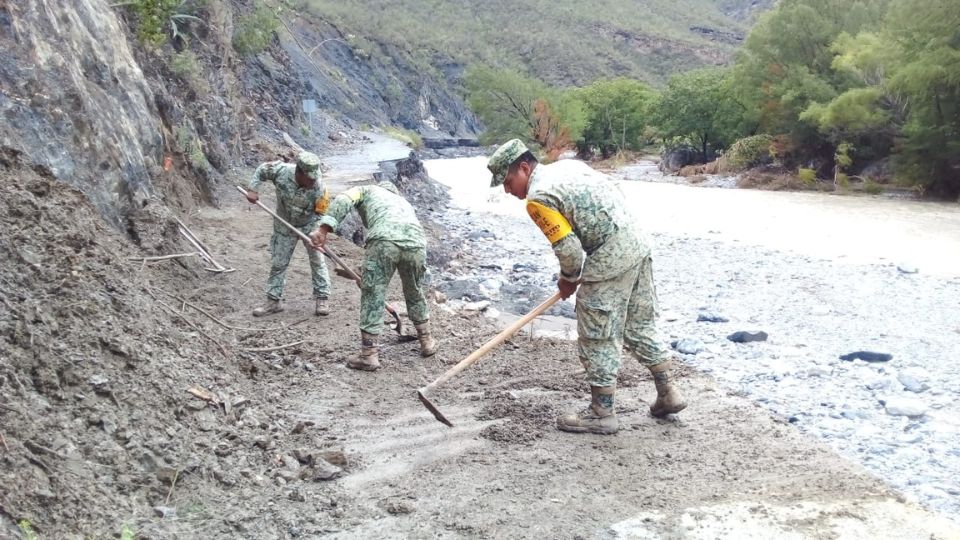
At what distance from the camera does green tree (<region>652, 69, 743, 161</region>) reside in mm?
35219

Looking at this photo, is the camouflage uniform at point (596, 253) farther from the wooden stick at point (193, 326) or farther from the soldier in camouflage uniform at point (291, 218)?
the soldier in camouflage uniform at point (291, 218)

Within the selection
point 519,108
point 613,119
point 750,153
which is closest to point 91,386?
point 750,153

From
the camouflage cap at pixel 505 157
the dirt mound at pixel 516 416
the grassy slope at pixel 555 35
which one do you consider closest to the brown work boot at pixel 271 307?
the dirt mound at pixel 516 416

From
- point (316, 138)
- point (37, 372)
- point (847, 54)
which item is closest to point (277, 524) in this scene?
point (37, 372)

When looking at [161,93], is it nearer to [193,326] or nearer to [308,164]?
[308,164]

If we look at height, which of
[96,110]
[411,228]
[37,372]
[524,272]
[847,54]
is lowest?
[524,272]

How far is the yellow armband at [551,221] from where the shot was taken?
4.16 m

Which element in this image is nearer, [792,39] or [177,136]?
[177,136]

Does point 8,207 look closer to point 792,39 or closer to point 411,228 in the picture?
point 411,228

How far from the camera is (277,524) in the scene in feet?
11.0

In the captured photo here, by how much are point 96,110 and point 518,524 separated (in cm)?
579

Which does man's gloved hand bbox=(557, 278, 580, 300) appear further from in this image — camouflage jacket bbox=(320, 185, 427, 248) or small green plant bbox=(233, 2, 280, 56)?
small green plant bbox=(233, 2, 280, 56)

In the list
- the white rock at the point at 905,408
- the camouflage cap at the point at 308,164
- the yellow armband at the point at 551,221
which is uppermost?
the camouflage cap at the point at 308,164

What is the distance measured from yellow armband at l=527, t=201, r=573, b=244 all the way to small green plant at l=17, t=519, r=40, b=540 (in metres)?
2.61
